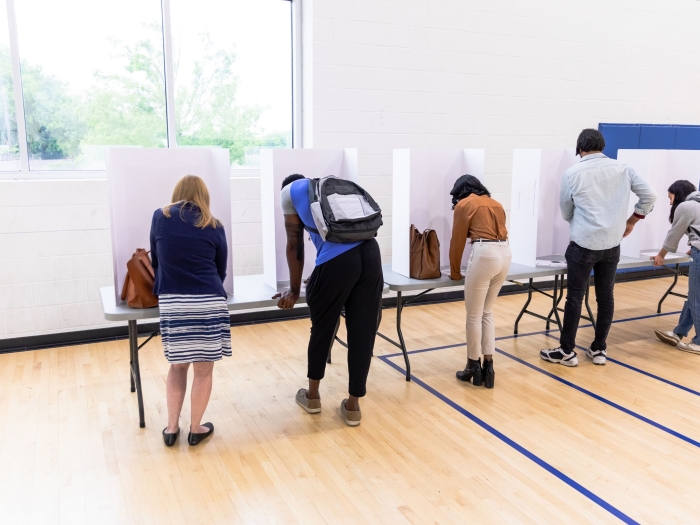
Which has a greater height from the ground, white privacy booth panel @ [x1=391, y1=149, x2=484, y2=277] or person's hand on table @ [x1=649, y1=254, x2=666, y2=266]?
white privacy booth panel @ [x1=391, y1=149, x2=484, y2=277]

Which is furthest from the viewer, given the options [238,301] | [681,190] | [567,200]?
[681,190]

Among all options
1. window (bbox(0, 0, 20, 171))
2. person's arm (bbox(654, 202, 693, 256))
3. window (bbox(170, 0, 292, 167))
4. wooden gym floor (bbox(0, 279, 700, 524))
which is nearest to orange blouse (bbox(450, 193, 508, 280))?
wooden gym floor (bbox(0, 279, 700, 524))

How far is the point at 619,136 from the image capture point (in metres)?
5.72

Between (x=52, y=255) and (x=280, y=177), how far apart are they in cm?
170

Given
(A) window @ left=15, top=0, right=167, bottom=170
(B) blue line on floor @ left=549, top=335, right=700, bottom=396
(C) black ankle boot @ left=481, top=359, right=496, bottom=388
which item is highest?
(A) window @ left=15, top=0, right=167, bottom=170

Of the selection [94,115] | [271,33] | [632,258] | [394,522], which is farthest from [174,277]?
[632,258]

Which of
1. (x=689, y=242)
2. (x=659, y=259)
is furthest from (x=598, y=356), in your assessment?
(x=689, y=242)

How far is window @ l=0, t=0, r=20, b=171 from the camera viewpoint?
3.73 metres

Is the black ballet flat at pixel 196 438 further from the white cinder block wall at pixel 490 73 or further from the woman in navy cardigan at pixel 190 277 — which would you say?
the white cinder block wall at pixel 490 73

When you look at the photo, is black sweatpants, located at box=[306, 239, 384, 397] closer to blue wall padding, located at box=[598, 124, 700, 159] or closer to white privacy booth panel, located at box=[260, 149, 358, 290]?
white privacy booth panel, located at box=[260, 149, 358, 290]

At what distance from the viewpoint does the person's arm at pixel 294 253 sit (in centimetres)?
275

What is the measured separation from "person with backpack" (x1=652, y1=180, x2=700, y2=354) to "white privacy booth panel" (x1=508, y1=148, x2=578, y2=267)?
0.67 metres

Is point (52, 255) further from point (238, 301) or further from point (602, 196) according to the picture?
point (602, 196)

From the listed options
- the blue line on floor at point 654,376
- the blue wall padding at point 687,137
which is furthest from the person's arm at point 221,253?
the blue wall padding at point 687,137
